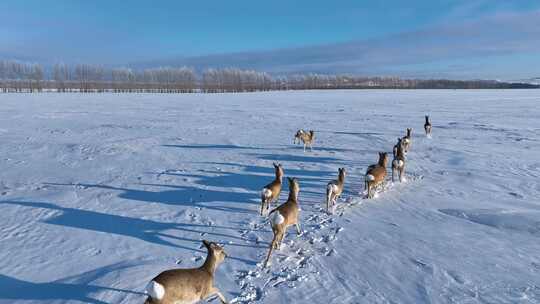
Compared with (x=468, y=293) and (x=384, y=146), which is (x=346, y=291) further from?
(x=384, y=146)

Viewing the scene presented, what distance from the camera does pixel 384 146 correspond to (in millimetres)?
19016

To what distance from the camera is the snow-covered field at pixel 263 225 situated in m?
6.28

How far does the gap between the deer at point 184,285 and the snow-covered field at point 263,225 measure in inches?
27.2

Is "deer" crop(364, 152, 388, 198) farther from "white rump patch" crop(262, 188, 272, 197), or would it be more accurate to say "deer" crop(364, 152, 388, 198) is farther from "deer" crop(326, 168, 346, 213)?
"white rump patch" crop(262, 188, 272, 197)

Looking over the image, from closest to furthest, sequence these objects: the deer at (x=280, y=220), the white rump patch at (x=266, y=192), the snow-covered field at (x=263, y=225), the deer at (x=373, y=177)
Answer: the snow-covered field at (x=263, y=225) < the deer at (x=280, y=220) < the white rump patch at (x=266, y=192) < the deer at (x=373, y=177)

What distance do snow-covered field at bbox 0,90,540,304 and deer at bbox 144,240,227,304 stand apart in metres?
0.69

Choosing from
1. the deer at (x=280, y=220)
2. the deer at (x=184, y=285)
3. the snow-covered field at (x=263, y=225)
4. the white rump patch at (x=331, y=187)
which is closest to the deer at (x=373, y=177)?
the snow-covered field at (x=263, y=225)

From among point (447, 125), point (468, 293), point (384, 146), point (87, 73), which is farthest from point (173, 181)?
point (87, 73)

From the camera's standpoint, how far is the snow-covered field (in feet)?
20.6

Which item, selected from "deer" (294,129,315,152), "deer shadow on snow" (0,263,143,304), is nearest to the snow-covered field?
"deer shadow on snow" (0,263,143,304)

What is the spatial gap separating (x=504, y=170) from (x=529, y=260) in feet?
25.1

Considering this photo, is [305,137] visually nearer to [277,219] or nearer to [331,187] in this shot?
[331,187]

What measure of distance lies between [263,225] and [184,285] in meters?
3.91

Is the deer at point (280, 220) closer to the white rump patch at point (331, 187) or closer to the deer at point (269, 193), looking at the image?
the deer at point (269, 193)
